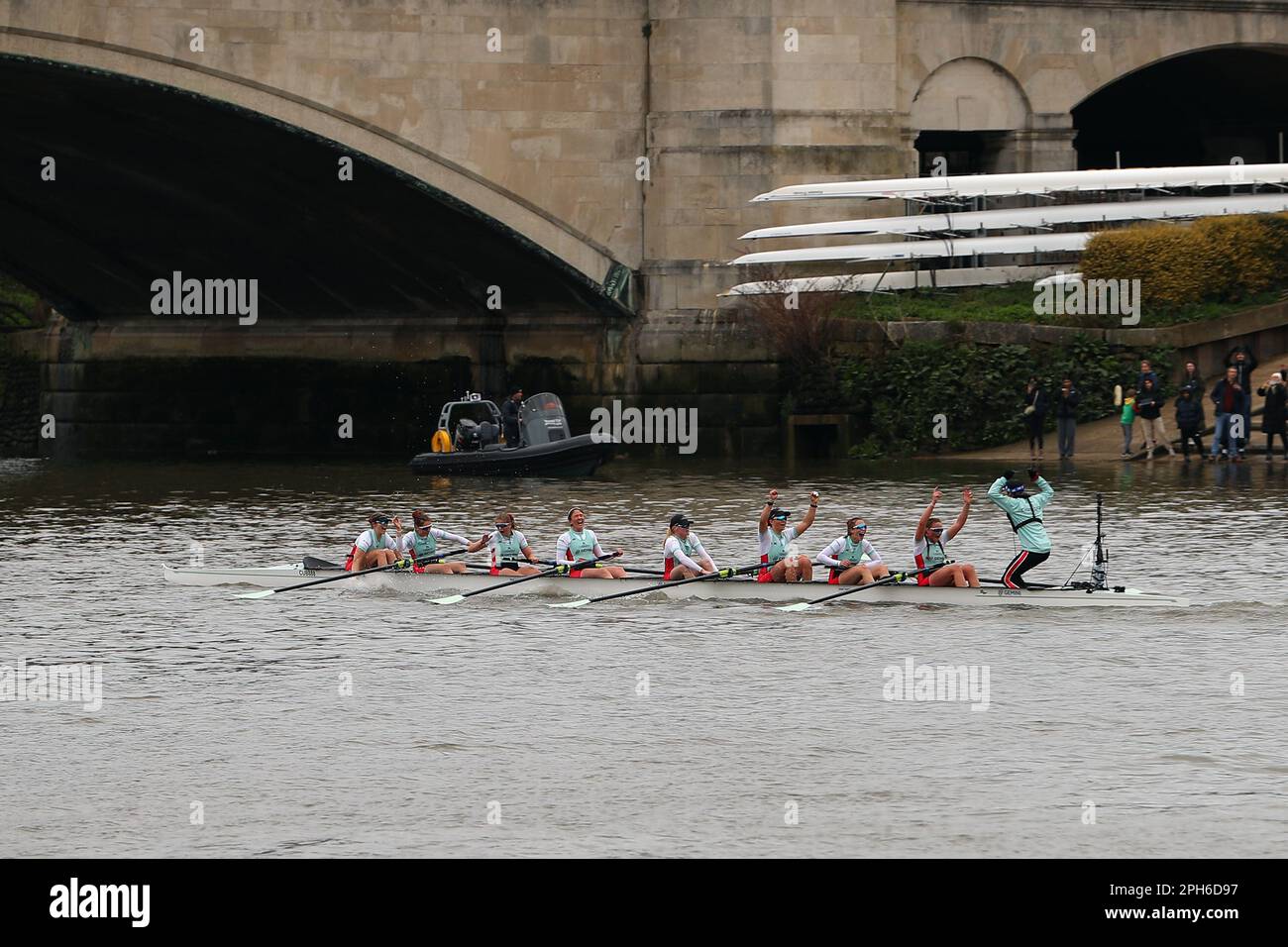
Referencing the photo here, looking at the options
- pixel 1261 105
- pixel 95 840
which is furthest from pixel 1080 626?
pixel 1261 105

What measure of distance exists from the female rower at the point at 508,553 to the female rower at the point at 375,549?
1306mm

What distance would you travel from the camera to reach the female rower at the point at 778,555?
26.1 m

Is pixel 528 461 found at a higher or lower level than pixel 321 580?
higher

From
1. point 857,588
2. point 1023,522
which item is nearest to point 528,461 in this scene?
point 857,588

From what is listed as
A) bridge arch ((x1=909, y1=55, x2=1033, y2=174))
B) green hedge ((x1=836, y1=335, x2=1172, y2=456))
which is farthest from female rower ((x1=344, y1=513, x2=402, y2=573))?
bridge arch ((x1=909, y1=55, x2=1033, y2=174))

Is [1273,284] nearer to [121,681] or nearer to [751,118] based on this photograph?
[751,118]

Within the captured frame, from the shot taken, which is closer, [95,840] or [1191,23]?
[95,840]

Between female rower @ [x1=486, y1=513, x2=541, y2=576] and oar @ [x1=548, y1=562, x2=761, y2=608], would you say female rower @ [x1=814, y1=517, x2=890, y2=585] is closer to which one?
oar @ [x1=548, y1=562, x2=761, y2=608]

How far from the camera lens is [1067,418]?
43469 mm

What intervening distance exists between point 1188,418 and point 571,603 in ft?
63.5

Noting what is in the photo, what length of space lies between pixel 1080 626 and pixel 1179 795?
784 centimetres

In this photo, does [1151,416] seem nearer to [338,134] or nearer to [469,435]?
[469,435]

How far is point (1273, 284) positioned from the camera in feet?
152

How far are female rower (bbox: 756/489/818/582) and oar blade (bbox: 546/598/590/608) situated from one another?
7.07 feet
